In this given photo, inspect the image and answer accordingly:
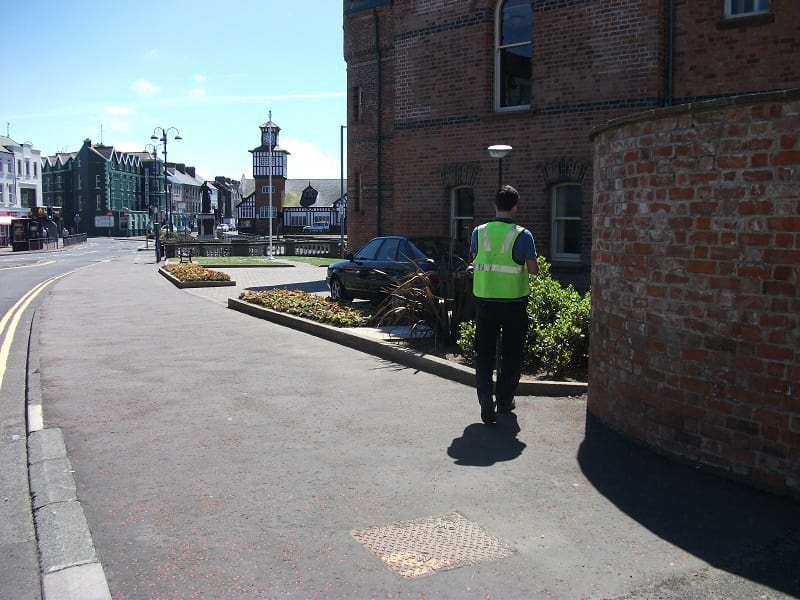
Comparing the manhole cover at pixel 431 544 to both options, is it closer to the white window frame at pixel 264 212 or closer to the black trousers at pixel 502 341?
the black trousers at pixel 502 341

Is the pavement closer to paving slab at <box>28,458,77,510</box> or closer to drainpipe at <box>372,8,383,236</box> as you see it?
paving slab at <box>28,458,77,510</box>

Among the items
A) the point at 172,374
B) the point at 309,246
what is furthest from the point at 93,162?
the point at 172,374

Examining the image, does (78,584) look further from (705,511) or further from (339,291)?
(339,291)

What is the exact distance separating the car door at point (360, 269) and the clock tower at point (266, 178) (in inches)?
3178

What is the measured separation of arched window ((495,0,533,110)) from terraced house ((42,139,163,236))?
3416 inches

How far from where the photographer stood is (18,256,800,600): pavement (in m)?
3.59

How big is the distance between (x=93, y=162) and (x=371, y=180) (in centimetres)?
8907

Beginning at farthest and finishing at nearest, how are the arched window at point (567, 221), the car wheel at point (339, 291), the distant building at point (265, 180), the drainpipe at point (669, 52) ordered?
the distant building at point (265, 180) < the arched window at point (567, 221) < the car wheel at point (339, 291) < the drainpipe at point (669, 52)

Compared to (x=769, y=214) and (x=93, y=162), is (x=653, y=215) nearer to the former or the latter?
(x=769, y=214)

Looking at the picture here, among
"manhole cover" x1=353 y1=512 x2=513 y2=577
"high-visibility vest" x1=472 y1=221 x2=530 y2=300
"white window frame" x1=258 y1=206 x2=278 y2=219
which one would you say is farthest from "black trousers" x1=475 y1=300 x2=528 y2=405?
"white window frame" x1=258 y1=206 x2=278 y2=219

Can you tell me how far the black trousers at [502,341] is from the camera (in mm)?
6246

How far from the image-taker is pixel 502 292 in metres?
6.20

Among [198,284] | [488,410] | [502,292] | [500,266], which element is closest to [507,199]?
[500,266]

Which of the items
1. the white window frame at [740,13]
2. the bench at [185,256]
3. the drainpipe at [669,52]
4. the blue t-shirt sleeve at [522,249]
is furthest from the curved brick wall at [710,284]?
the bench at [185,256]
